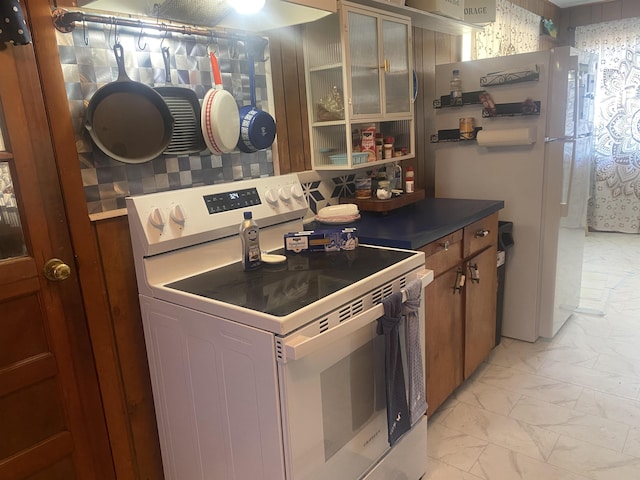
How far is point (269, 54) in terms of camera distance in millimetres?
1968

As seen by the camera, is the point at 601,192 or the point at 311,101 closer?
the point at 311,101

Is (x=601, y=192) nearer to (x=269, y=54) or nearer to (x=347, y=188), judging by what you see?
(x=347, y=188)

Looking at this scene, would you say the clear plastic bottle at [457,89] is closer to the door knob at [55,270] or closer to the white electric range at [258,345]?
the white electric range at [258,345]

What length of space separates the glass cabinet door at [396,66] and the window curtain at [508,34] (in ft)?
4.20

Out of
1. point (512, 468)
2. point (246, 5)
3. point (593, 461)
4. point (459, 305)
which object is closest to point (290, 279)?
point (246, 5)

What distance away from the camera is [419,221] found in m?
2.13

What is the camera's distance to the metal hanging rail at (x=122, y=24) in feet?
4.42

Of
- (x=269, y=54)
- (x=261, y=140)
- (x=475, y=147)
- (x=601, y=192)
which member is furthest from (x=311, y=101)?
(x=601, y=192)

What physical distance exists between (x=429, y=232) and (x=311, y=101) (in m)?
0.80

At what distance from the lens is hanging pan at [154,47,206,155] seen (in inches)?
62.7

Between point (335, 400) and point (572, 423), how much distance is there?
1.39m

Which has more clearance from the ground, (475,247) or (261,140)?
(261,140)

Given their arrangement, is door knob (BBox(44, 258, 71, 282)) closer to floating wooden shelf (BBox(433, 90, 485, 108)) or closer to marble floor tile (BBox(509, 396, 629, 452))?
marble floor tile (BBox(509, 396, 629, 452))

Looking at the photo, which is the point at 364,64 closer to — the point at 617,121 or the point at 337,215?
the point at 337,215
